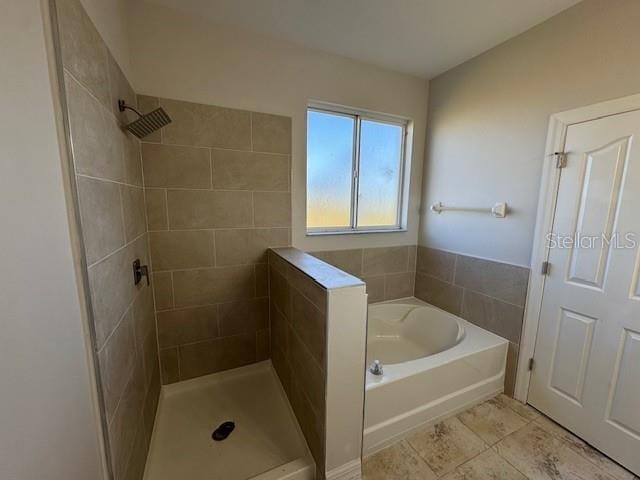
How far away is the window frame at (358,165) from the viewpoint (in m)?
2.17

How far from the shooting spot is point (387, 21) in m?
1.64

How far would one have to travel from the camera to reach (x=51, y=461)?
0.58 m

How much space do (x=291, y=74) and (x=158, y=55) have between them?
88 centimetres

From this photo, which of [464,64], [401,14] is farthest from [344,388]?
[464,64]

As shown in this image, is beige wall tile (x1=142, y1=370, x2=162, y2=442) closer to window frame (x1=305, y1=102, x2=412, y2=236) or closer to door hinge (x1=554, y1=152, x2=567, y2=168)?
window frame (x1=305, y1=102, x2=412, y2=236)

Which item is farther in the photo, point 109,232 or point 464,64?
point 464,64

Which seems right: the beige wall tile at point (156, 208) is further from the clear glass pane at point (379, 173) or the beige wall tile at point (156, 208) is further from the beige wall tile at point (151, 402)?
the clear glass pane at point (379, 173)

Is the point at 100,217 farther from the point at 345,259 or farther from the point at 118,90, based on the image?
the point at 345,259

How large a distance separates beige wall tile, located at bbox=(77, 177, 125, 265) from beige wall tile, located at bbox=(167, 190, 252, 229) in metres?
0.55

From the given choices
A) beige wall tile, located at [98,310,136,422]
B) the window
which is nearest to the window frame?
the window

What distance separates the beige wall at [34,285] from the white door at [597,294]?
2380mm

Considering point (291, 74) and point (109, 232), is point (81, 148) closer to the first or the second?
point (109, 232)

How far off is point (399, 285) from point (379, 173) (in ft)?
3.86

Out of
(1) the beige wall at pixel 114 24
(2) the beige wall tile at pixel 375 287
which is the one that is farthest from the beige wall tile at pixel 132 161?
(2) the beige wall tile at pixel 375 287
